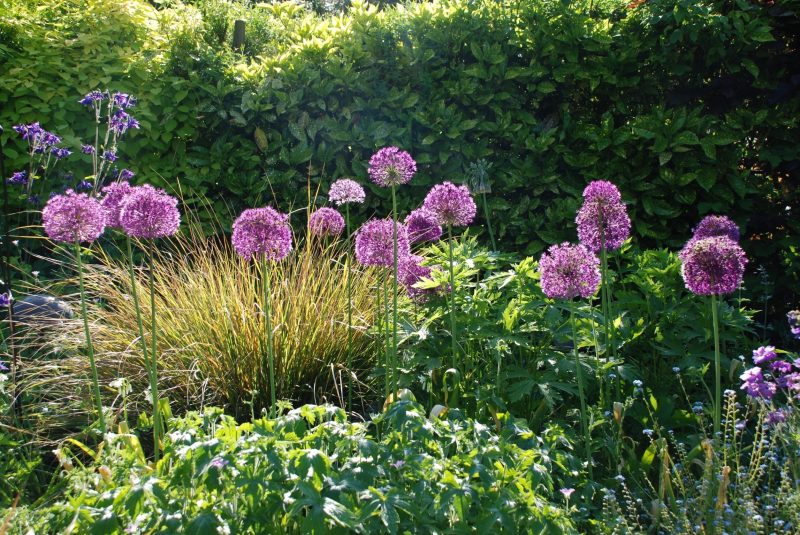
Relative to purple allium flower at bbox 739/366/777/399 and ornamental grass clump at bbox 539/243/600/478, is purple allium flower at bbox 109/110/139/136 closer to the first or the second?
ornamental grass clump at bbox 539/243/600/478

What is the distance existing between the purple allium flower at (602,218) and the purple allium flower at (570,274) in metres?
0.33

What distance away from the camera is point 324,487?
1984mm

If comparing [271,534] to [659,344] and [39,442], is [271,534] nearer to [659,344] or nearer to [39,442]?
[39,442]

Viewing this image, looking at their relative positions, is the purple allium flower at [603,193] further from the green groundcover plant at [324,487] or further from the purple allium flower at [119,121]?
the purple allium flower at [119,121]

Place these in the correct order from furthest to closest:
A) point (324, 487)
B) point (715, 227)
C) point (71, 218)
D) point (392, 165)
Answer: point (715, 227)
point (392, 165)
point (71, 218)
point (324, 487)

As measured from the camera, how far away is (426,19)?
5.54m

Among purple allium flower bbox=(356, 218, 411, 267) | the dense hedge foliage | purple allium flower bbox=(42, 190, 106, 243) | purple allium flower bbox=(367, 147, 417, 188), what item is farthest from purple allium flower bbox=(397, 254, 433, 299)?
the dense hedge foliage

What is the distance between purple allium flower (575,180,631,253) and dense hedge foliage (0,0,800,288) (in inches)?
78.0

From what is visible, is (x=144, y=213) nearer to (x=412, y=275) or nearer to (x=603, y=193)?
(x=412, y=275)

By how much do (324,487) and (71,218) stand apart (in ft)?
4.29

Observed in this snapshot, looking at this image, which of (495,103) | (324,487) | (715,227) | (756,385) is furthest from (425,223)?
(495,103)

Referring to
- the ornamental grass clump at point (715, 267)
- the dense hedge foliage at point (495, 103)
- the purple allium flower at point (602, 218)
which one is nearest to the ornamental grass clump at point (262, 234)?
the purple allium flower at point (602, 218)

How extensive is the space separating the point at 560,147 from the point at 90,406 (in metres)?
3.40

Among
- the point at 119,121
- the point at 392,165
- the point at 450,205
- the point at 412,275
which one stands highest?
the point at 119,121
